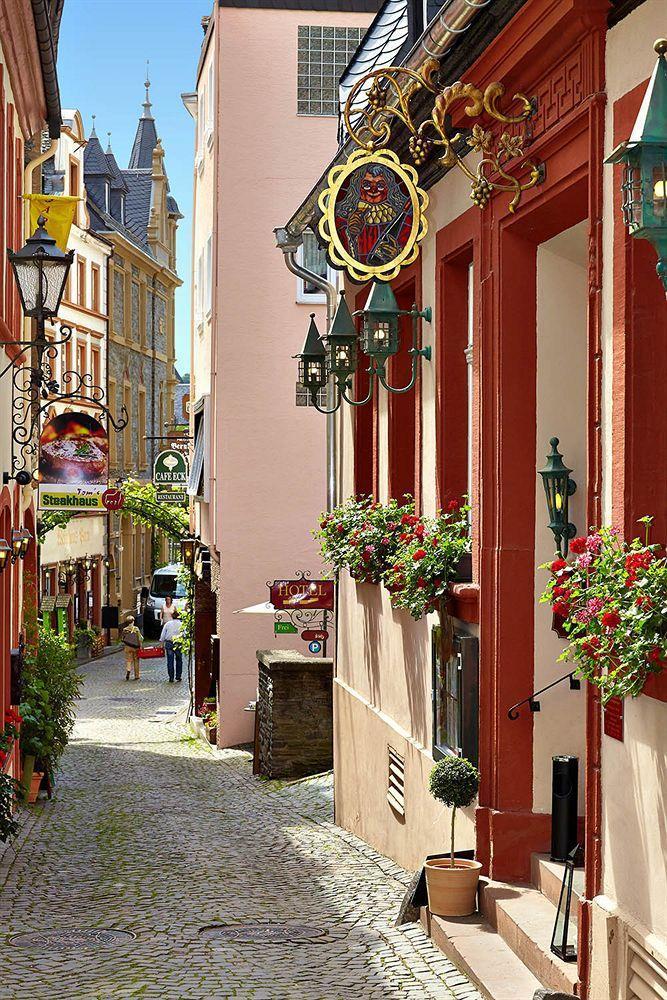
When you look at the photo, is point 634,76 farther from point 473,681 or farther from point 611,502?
point 473,681

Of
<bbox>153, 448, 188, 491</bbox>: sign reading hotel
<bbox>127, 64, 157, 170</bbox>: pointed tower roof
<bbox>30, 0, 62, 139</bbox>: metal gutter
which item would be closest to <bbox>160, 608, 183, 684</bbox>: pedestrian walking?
<bbox>153, 448, 188, 491</bbox>: sign reading hotel

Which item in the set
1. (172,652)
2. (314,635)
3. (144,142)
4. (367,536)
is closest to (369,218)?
(367,536)

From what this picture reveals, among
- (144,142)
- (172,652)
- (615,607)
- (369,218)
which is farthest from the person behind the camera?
(144,142)

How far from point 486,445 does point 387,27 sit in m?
5.98

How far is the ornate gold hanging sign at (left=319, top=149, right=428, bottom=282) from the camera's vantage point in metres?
9.26

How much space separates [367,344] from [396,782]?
360 cm

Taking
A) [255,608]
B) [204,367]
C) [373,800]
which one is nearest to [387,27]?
[373,800]

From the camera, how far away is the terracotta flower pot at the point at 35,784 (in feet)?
52.5

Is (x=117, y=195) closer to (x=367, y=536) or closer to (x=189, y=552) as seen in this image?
(x=189, y=552)

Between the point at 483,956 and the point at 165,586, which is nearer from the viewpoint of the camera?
the point at 483,956

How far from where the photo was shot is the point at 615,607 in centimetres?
533

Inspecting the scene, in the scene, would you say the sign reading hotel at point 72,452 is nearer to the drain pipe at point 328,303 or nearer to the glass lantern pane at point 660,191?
the drain pipe at point 328,303

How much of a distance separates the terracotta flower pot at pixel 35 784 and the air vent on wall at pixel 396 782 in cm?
559

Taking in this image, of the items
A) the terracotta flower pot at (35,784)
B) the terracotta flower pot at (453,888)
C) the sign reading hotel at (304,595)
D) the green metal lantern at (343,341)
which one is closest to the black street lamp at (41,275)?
the green metal lantern at (343,341)
